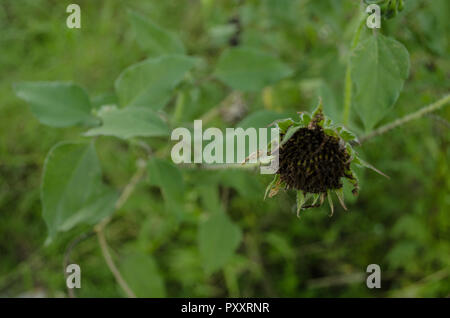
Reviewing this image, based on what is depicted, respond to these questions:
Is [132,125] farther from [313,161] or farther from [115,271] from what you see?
[115,271]

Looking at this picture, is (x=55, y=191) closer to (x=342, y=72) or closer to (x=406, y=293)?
(x=342, y=72)

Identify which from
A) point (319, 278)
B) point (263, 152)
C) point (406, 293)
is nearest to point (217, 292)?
point (319, 278)

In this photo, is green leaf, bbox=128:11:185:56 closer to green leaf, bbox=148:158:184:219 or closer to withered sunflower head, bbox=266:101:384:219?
green leaf, bbox=148:158:184:219

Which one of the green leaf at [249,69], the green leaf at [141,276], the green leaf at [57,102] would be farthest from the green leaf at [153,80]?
the green leaf at [141,276]

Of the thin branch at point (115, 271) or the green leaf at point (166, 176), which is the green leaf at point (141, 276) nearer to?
the thin branch at point (115, 271)

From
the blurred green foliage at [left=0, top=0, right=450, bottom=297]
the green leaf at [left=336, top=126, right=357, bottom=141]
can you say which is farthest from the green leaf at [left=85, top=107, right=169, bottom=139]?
the blurred green foliage at [left=0, top=0, right=450, bottom=297]

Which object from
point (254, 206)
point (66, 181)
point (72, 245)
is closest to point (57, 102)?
point (66, 181)
